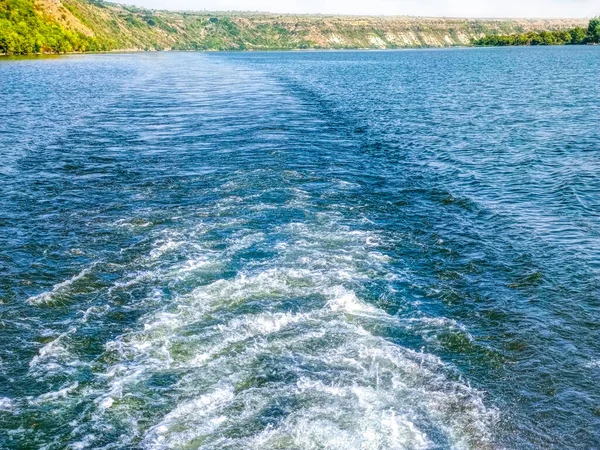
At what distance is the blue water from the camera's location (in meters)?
11.4

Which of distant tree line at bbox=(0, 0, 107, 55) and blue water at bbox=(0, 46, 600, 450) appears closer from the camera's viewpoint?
blue water at bbox=(0, 46, 600, 450)

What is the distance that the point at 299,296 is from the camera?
55.0 feet

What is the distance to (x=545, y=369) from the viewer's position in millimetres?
13273

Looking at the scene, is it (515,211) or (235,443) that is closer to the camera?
(235,443)

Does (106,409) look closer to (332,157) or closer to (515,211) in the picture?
(515,211)

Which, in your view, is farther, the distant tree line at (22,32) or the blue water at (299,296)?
the distant tree line at (22,32)

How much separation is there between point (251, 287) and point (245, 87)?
7262 centimetres

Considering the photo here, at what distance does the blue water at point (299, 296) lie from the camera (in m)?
11.4

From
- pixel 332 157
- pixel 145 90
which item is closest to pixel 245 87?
pixel 145 90

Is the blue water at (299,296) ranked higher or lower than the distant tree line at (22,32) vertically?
lower

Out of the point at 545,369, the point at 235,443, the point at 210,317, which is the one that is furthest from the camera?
the point at 210,317

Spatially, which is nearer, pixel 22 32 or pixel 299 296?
pixel 299 296

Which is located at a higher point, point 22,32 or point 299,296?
point 22,32

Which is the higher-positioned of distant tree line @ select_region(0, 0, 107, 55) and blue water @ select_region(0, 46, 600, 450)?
distant tree line @ select_region(0, 0, 107, 55)
